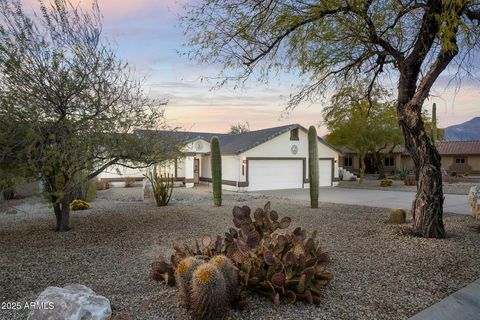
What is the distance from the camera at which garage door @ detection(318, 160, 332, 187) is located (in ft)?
79.6

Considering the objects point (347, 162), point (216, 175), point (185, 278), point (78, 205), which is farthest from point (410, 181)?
point (185, 278)

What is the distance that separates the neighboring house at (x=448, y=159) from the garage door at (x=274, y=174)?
12400 mm

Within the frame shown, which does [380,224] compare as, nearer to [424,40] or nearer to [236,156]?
[424,40]

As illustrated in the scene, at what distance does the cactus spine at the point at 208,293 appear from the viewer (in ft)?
10.9

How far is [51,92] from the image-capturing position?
23.0ft

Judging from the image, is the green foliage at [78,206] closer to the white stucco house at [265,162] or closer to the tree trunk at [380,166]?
the white stucco house at [265,162]

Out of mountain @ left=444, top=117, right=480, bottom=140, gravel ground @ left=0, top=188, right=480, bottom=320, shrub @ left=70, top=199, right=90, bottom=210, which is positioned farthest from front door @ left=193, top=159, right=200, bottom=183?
mountain @ left=444, top=117, right=480, bottom=140

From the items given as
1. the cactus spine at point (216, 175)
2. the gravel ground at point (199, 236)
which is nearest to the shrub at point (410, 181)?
the gravel ground at point (199, 236)

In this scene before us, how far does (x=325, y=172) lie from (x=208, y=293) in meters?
22.2

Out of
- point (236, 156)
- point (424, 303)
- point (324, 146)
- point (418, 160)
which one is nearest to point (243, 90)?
point (418, 160)

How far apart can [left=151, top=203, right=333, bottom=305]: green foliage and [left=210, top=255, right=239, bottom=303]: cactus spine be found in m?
0.13

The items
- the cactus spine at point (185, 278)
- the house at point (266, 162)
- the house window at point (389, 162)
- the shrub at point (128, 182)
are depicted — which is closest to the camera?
the cactus spine at point (185, 278)

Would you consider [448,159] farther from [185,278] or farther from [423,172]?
[185,278]

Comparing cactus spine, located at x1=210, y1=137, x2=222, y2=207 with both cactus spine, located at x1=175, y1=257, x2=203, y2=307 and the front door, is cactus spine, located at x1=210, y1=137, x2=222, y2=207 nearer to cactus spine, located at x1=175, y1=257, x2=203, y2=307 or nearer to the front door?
cactus spine, located at x1=175, y1=257, x2=203, y2=307
